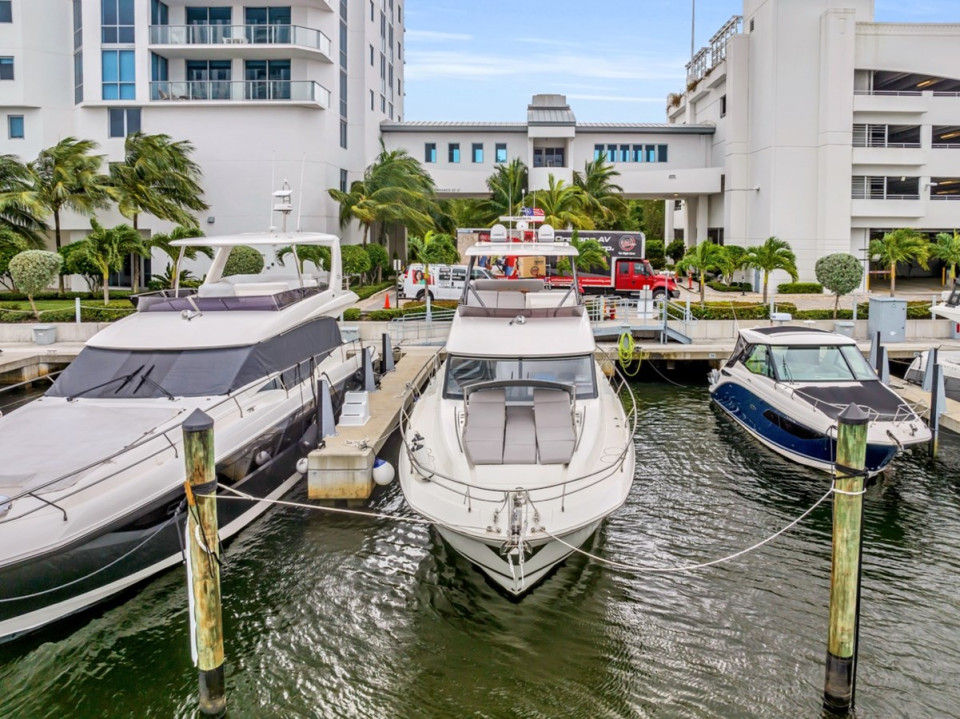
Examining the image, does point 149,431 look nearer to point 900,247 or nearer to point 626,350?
point 626,350

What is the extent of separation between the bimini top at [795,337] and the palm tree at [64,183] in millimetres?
26723

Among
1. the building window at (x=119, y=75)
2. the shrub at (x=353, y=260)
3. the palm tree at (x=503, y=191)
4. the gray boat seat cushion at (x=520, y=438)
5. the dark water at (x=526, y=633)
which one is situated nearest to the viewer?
the dark water at (x=526, y=633)

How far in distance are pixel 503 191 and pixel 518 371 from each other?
30842 mm

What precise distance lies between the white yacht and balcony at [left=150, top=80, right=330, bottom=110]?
24.3 m

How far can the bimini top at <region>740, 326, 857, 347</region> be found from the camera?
16.2 meters

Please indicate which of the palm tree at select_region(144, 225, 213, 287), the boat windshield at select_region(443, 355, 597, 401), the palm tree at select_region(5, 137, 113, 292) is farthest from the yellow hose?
the palm tree at select_region(5, 137, 113, 292)

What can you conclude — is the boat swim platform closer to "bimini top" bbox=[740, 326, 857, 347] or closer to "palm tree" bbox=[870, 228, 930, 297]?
"bimini top" bbox=[740, 326, 857, 347]

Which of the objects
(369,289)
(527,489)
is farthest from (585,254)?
(527,489)

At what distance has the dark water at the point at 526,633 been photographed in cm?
810

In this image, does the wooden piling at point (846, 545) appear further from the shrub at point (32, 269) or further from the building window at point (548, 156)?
the building window at point (548, 156)

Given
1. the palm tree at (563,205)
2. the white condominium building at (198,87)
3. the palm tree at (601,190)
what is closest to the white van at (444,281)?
the white condominium building at (198,87)

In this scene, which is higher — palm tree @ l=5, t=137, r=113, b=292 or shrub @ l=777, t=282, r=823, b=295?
palm tree @ l=5, t=137, r=113, b=292

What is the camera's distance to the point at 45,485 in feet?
27.8

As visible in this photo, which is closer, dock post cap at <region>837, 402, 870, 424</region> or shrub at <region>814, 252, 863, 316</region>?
dock post cap at <region>837, 402, 870, 424</region>
